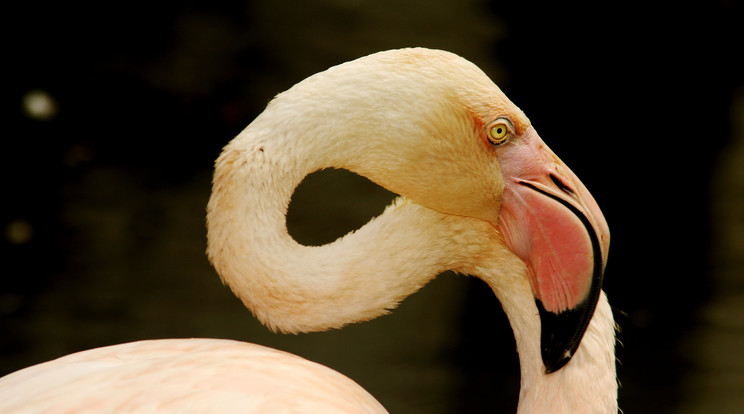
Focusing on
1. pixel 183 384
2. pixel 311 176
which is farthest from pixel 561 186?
pixel 311 176

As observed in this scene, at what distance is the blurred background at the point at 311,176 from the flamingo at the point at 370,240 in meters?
1.67

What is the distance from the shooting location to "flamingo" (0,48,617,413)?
121 centimetres

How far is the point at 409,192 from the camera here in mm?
1298

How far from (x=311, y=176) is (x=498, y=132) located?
1.84 m

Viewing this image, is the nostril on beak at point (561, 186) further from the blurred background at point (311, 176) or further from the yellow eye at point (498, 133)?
the blurred background at point (311, 176)

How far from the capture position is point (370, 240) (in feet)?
4.48

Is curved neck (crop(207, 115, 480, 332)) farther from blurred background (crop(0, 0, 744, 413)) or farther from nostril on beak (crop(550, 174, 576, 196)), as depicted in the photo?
blurred background (crop(0, 0, 744, 413))

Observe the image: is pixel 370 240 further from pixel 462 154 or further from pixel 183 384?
pixel 183 384

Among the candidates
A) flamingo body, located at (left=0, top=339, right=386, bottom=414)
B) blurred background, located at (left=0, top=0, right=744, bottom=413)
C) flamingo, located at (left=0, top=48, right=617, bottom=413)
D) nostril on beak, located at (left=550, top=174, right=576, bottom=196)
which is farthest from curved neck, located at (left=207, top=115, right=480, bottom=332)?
blurred background, located at (left=0, top=0, right=744, bottom=413)

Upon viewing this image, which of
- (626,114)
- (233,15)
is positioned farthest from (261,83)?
(626,114)

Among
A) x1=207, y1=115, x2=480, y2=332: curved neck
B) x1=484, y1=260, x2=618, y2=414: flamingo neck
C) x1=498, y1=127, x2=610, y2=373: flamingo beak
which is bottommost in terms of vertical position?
x1=484, y1=260, x2=618, y2=414: flamingo neck

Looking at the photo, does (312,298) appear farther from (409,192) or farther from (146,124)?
(146,124)

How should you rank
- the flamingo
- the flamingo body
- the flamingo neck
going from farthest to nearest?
the flamingo neck < the flamingo < the flamingo body

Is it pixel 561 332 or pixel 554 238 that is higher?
pixel 554 238
